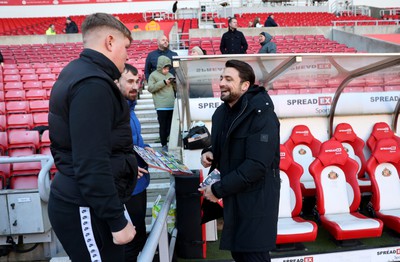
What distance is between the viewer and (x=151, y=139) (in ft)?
21.5

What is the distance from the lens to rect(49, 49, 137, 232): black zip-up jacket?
1.53 meters

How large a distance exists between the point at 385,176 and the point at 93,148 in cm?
377

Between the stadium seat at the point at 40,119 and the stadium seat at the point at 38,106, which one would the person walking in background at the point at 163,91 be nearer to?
the stadium seat at the point at 40,119

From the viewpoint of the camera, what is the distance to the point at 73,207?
5.49 ft

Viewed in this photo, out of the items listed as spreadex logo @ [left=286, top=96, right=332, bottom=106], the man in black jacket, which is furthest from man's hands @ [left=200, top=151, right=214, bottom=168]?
spreadex logo @ [left=286, top=96, right=332, bottom=106]

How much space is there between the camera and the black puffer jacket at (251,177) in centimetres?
241

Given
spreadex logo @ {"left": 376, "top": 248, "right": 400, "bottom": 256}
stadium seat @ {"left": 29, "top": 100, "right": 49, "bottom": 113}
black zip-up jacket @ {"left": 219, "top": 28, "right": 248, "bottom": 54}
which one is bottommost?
spreadex logo @ {"left": 376, "top": 248, "right": 400, "bottom": 256}

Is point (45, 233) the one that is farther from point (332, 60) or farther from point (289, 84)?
point (332, 60)

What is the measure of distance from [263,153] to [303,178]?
2.71m

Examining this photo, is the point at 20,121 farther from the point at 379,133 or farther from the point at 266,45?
the point at 379,133

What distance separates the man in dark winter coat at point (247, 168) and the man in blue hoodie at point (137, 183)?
22.9 inches

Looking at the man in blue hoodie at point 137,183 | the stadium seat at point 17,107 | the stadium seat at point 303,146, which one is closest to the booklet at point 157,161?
the man in blue hoodie at point 137,183

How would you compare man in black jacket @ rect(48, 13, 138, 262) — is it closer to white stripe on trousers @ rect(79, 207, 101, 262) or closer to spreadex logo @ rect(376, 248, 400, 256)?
white stripe on trousers @ rect(79, 207, 101, 262)

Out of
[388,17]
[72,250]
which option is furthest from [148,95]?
[388,17]
